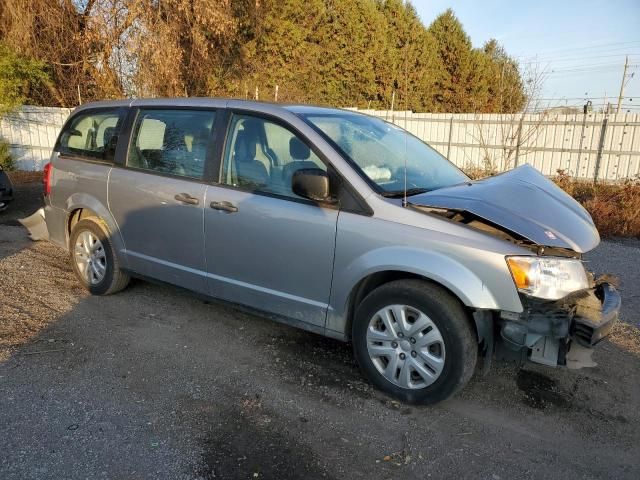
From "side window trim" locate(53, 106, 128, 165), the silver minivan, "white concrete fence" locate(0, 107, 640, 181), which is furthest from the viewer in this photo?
"white concrete fence" locate(0, 107, 640, 181)

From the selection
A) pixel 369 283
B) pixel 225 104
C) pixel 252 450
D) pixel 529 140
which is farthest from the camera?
pixel 529 140

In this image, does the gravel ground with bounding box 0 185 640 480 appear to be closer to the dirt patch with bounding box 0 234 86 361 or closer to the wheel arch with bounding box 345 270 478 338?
the dirt patch with bounding box 0 234 86 361

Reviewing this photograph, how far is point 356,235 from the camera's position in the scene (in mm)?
3260

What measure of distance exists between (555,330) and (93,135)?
4.38m

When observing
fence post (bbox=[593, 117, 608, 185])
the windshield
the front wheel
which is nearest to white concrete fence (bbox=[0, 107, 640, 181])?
fence post (bbox=[593, 117, 608, 185])

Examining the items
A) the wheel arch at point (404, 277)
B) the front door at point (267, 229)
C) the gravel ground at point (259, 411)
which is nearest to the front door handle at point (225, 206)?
the front door at point (267, 229)

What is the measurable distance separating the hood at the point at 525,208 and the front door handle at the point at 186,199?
171 centimetres

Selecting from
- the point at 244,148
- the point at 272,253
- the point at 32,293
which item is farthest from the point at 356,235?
the point at 32,293

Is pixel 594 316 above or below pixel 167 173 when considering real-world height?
below

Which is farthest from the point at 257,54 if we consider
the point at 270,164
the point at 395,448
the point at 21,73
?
the point at 395,448

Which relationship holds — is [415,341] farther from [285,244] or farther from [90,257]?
[90,257]

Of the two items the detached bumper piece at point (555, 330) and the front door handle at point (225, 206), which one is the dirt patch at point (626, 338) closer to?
the detached bumper piece at point (555, 330)

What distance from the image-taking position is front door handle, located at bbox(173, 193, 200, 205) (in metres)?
3.97

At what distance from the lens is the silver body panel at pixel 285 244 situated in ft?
9.75
